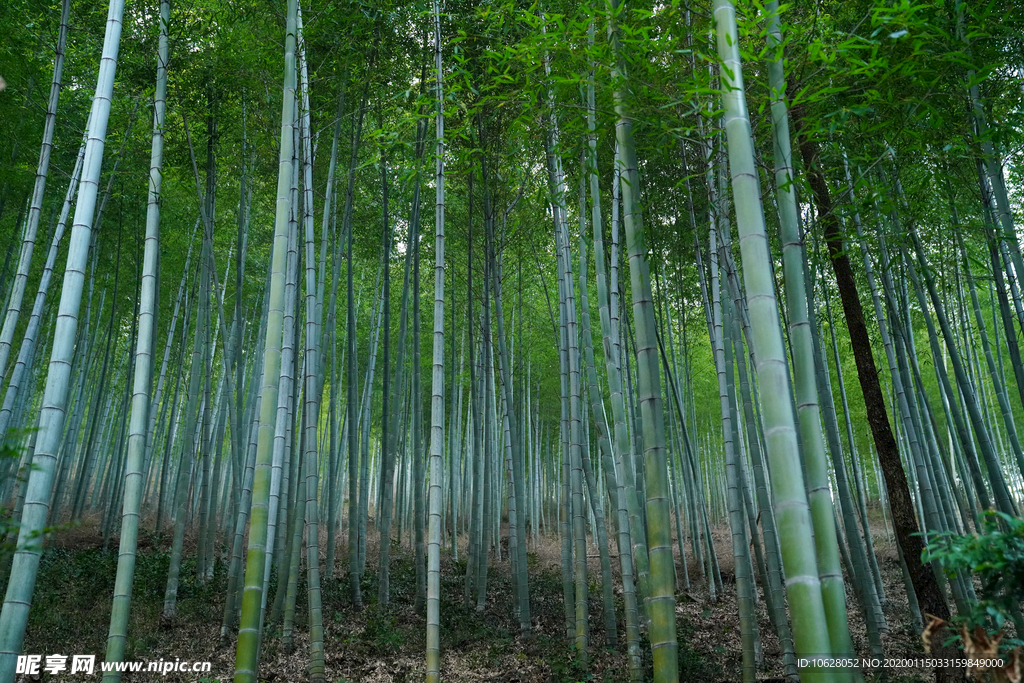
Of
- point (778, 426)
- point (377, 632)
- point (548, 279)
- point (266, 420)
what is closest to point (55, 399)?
point (266, 420)

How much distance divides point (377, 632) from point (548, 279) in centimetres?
563

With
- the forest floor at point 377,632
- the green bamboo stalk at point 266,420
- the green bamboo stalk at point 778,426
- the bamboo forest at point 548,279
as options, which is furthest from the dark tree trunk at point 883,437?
the green bamboo stalk at point 266,420

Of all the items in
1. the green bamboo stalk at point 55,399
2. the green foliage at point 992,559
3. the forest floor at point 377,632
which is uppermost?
the green bamboo stalk at point 55,399

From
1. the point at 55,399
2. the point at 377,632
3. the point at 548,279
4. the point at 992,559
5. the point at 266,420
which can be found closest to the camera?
the point at 992,559

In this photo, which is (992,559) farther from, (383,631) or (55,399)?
(383,631)

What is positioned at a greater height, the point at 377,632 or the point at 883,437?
the point at 883,437

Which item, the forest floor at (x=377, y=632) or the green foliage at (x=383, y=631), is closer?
the forest floor at (x=377, y=632)

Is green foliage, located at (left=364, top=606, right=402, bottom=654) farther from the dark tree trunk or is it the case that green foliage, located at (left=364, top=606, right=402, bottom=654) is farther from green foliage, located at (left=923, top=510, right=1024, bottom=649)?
green foliage, located at (left=923, top=510, right=1024, bottom=649)

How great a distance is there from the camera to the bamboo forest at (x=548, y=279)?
2.50 m

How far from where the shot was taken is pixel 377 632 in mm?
5699

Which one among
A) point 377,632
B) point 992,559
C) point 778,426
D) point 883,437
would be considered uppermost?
point 883,437

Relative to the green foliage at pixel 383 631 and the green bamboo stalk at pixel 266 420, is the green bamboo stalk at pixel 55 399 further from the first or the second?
the green foliage at pixel 383 631

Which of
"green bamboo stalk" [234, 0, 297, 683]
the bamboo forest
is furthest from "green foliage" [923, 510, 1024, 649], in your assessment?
"green bamboo stalk" [234, 0, 297, 683]

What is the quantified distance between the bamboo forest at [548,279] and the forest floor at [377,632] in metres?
0.04
